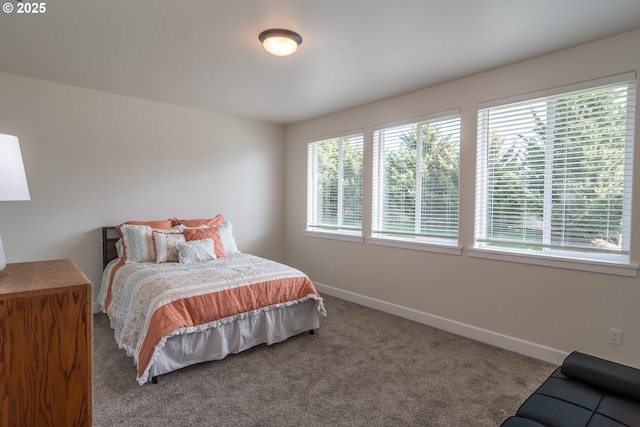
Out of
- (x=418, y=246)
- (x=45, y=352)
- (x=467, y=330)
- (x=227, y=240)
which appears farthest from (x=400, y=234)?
(x=45, y=352)

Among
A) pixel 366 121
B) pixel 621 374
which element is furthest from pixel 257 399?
pixel 366 121

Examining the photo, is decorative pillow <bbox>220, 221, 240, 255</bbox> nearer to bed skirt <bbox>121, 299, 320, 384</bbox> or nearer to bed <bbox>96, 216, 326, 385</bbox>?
bed <bbox>96, 216, 326, 385</bbox>

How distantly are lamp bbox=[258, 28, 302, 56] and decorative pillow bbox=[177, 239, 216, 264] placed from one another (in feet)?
7.00

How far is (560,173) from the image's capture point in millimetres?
2756

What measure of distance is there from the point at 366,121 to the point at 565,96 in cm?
206

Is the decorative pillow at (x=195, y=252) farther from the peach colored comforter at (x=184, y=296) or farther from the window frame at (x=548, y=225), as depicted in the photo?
the window frame at (x=548, y=225)

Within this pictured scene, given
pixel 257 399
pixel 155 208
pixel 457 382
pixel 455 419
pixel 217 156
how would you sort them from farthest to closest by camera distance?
pixel 217 156
pixel 155 208
pixel 457 382
pixel 257 399
pixel 455 419

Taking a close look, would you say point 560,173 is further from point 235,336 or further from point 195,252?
point 195,252

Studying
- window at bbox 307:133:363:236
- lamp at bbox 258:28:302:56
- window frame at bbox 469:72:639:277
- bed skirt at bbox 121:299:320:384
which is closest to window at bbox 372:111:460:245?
window frame at bbox 469:72:639:277

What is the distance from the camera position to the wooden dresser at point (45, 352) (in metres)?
1.07

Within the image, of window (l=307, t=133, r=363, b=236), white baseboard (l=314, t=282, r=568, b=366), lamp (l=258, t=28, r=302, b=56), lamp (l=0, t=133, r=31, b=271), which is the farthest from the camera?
window (l=307, t=133, r=363, b=236)

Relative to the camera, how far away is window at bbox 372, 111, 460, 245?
346 cm

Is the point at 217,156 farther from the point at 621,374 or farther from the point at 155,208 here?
the point at 621,374

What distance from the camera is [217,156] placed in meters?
4.73
